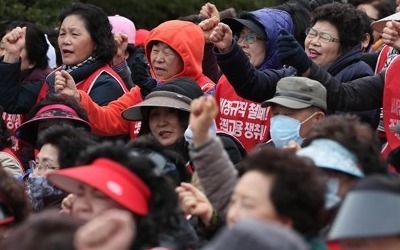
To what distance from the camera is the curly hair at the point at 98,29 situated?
8773mm

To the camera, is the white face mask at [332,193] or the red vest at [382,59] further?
the red vest at [382,59]

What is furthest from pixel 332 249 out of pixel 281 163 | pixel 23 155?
pixel 23 155

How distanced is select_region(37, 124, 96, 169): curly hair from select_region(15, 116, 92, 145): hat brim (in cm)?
53

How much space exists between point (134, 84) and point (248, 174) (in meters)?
4.38

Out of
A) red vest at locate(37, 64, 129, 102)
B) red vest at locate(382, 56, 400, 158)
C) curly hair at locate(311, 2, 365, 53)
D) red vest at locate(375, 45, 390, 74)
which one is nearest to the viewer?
red vest at locate(382, 56, 400, 158)

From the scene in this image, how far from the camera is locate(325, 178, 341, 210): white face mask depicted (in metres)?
5.12

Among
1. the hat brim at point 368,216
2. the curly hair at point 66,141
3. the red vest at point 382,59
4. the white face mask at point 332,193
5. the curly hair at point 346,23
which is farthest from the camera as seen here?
the red vest at point 382,59

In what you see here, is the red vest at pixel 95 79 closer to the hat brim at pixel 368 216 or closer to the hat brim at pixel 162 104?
the hat brim at pixel 162 104

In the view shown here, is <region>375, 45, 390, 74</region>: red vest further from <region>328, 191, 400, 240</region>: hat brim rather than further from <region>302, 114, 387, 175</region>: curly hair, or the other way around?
<region>328, 191, 400, 240</region>: hat brim

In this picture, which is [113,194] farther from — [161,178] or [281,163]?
[281,163]

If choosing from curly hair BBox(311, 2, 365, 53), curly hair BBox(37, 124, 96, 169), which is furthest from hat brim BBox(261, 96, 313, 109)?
curly hair BBox(311, 2, 365, 53)

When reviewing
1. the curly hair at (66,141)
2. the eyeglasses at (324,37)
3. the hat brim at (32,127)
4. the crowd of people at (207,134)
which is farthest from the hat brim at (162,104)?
the eyeglasses at (324,37)

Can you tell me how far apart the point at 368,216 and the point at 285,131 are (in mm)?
2715

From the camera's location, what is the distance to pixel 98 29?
8875 millimetres
